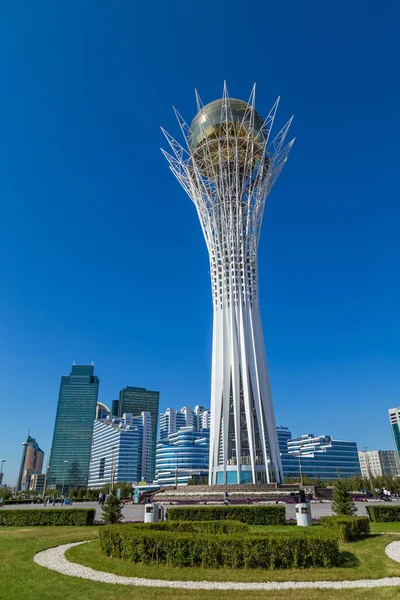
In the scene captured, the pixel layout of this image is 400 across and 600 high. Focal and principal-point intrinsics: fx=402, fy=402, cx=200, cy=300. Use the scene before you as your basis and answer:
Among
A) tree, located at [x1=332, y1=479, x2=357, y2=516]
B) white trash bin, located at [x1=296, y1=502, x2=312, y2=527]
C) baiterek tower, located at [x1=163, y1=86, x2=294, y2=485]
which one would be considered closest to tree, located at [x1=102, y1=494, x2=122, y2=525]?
white trash bin, located at [x1=296, y1=502, x2=312, y2=527]

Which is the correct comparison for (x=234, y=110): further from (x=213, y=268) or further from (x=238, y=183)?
(x=213, y=268)

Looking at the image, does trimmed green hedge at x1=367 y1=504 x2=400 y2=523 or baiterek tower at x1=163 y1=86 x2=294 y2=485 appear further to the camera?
baiterek tower at x1=163 y1=86 x2=294 y2=485

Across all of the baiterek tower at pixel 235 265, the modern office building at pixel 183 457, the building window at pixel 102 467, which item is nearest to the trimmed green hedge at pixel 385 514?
the baiterek tower at pixel 235 265

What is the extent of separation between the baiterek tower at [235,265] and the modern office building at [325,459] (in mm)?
98388

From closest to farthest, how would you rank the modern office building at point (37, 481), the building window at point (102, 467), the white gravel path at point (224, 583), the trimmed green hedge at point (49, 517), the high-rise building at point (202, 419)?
the white gravel path at point (224, 583)
the trimmed green hedge at point (49, 517)
the building window at point (102, 467)
the high-rise building at point (202, 419)
the modern office building at point (37, 481)

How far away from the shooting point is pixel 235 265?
5244 centimetres

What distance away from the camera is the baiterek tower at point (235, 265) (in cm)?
4706

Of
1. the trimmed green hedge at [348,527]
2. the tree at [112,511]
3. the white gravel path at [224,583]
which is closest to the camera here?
the white gravel path at [224,583]

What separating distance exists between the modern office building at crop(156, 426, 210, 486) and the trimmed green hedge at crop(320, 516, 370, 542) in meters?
123

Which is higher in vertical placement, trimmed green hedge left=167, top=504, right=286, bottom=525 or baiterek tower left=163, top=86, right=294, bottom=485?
baiterek tower left=163, top=86, right=294, bottom=485

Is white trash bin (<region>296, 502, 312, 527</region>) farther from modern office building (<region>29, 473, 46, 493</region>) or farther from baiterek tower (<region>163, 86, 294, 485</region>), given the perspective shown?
modern office building (<region>29, 473, 46, 493</region>)

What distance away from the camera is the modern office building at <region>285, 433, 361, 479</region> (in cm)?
13775

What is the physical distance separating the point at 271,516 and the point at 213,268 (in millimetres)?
36316

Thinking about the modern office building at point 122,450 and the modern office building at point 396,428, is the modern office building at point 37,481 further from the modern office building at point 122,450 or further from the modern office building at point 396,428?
the modern office building at point 396,428
